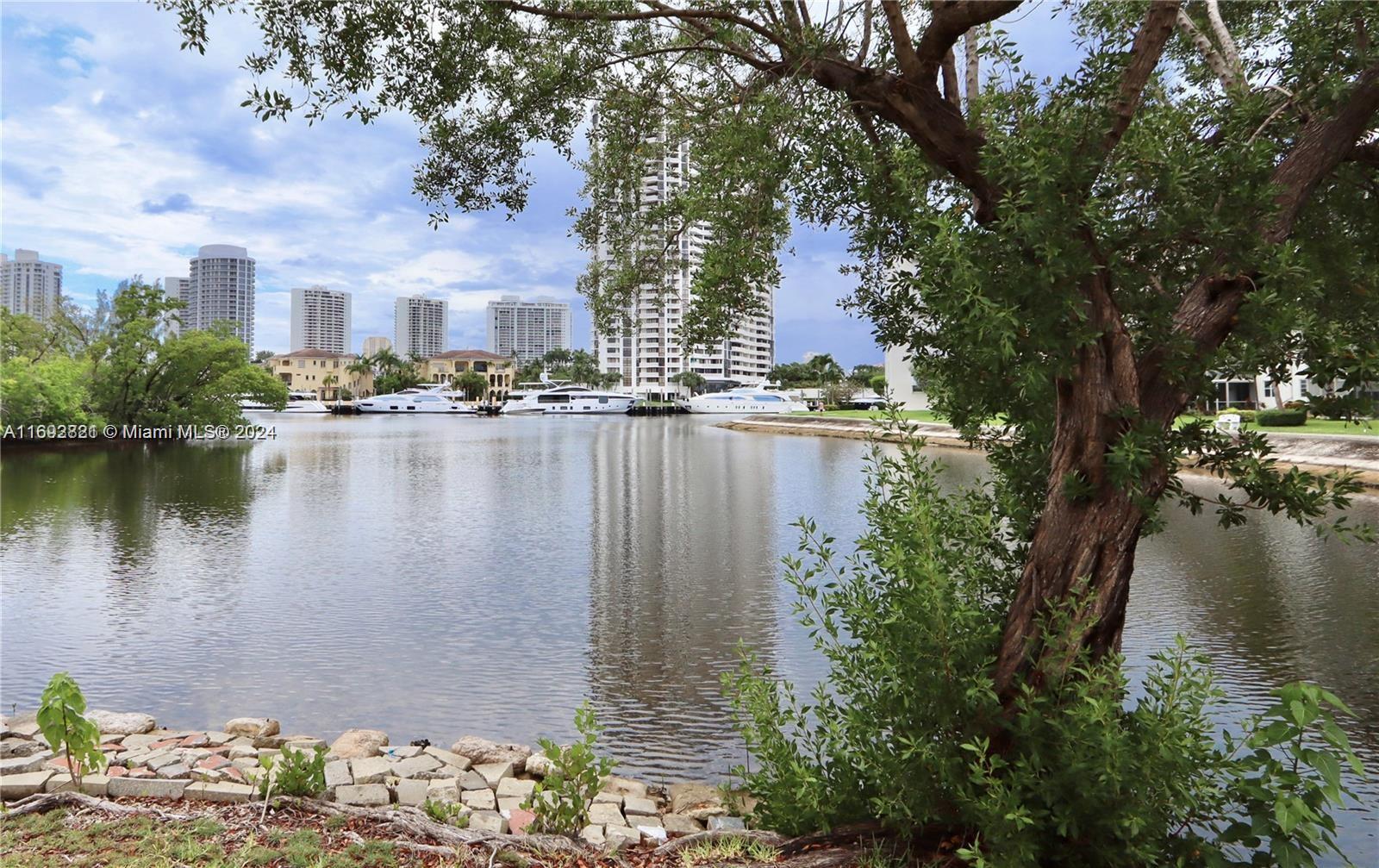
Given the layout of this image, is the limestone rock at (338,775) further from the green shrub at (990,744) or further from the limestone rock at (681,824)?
the green shrub at (990,744)

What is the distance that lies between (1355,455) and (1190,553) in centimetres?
1351

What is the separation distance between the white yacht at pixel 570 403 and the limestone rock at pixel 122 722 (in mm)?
105895

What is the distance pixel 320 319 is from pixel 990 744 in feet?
684

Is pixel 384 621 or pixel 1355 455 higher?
pixel 1355 455

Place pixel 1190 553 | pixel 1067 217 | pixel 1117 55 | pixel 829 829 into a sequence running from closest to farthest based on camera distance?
1. pixel 1067 217
2. pixel 1117 55
3. pixel 829 829
4. pixel 1190 553

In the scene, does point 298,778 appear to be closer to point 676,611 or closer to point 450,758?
point 450,758

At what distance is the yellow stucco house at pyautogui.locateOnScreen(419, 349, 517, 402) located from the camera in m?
146

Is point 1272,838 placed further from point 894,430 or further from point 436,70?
point 436,70

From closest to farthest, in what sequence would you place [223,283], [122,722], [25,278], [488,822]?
[488,822]
[122,722]
[25,278]
[223,283]

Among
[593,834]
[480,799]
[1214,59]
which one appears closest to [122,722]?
[480,799]

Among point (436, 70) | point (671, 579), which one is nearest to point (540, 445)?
point (671, 579)

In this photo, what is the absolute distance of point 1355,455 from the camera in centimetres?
2266

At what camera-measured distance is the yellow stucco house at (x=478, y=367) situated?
146 meters

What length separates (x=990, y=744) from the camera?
→ 3.82 metres
